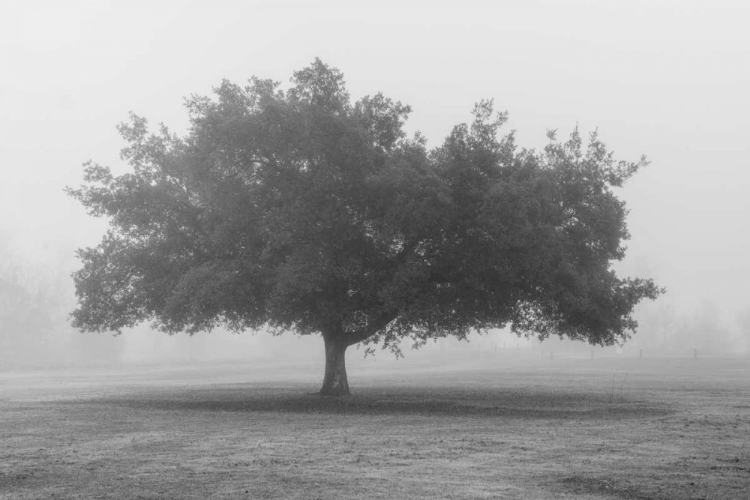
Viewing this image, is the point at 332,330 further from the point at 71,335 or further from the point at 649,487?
the point at 71,335

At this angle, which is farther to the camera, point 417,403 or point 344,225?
point 417,403

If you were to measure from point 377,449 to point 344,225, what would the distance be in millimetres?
18084

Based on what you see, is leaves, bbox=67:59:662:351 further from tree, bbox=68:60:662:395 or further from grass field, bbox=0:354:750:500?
grass field, bbox=0:354:750:500

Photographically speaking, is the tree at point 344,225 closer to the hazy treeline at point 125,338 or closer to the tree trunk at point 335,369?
the tree trunk at point 335,369

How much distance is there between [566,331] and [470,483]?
91.5ft

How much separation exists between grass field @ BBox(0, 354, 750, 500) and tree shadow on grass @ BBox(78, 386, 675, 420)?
0.13 metres

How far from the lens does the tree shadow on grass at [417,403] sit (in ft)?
113

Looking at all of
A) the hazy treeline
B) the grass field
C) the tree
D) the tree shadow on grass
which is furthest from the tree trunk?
the hazy treeline

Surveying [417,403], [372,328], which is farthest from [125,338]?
[417,403]

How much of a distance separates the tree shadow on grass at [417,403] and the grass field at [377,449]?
0.44ft

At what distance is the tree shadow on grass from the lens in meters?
34.4

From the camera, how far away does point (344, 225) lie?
39.2 m

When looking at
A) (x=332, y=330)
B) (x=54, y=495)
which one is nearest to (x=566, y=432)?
(x=54, y=495)

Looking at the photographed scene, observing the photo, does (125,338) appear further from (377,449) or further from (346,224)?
(377,449)
